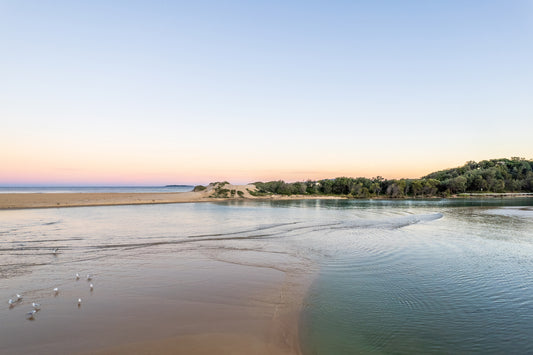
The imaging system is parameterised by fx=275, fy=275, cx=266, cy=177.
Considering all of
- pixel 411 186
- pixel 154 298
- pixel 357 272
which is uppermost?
pixel 411 186

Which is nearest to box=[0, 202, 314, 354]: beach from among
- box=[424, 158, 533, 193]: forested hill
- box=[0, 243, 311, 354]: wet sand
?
box=[0, 243, 311, 354]: wet sand

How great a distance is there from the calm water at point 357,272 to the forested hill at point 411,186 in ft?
258

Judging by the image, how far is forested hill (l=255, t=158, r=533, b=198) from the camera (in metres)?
104

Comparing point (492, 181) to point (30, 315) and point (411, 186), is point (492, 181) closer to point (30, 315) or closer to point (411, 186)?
point (411, 186)

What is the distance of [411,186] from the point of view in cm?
10762

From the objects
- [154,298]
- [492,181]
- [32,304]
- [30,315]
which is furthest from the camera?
[492,181]

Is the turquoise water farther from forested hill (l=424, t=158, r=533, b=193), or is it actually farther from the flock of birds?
forested hill (l=424, t=158, r=533, b=193)

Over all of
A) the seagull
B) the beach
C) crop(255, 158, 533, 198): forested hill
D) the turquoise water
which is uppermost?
crop(255, 158, 533, 198): forested hill

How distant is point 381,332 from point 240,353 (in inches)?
147

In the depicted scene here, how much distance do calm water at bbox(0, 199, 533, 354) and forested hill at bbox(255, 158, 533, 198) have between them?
78.7 m

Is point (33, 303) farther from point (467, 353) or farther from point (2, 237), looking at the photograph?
point (2, 237)

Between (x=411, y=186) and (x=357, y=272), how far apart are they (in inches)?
4285

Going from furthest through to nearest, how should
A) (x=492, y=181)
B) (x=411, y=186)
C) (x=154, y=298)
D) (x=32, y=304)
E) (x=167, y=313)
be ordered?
(x=492, y=181)
(x=411, y=186)
(x=154, y=298)
(x=32, y=304)
(x=167, y=313)

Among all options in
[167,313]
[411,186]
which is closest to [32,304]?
[167,313]
